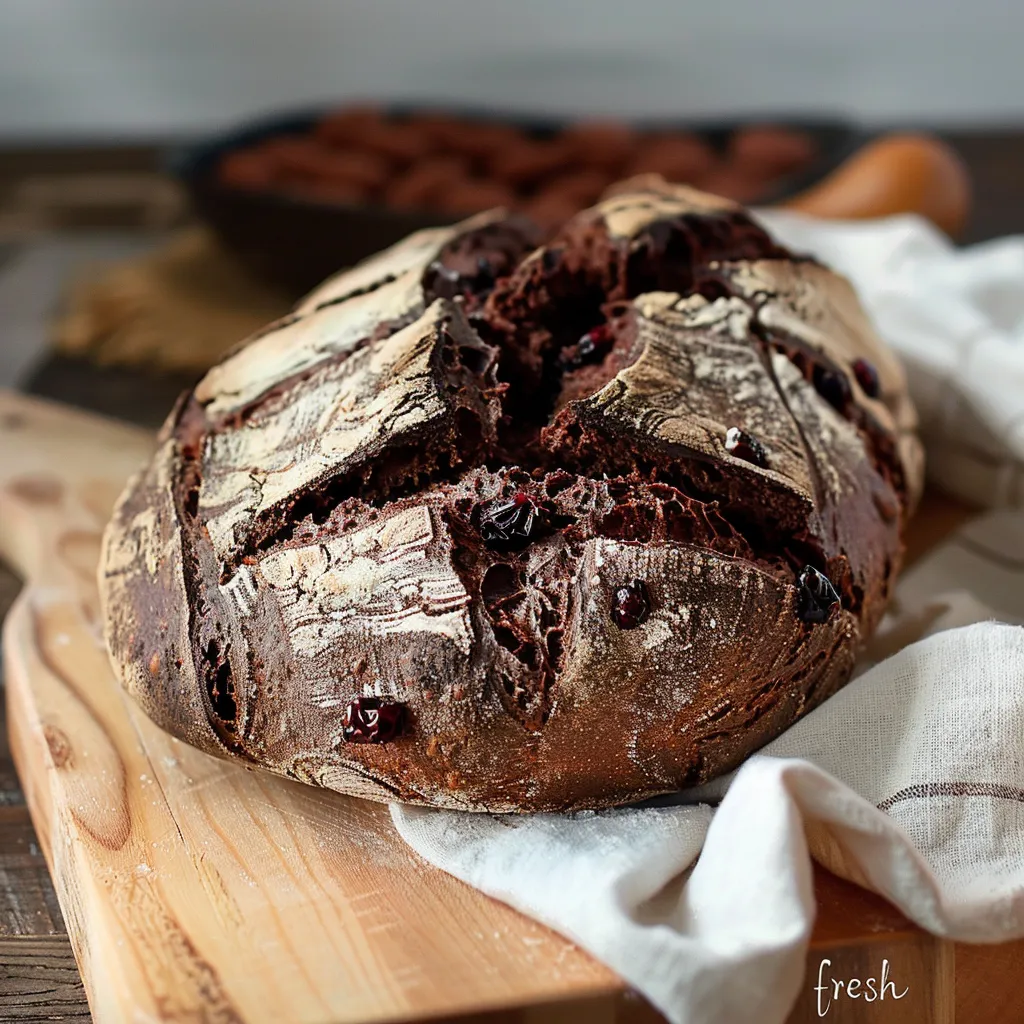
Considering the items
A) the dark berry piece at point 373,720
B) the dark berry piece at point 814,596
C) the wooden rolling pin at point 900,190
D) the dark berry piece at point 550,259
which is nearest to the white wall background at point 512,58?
the wooden rolling pin at point 900,190

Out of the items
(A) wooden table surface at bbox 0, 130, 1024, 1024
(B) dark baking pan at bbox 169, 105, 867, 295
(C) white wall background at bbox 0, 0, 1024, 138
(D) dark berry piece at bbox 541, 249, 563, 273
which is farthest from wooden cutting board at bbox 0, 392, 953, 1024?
(C) white wall background at bbox 0, 0, 1024, 138

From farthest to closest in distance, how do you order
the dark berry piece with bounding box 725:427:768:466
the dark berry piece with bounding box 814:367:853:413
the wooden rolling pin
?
the wooden rolling pin
the dark berry piece with bounding box 814:367:853:413
the dark berry piece with bounding box 725:427:768:466

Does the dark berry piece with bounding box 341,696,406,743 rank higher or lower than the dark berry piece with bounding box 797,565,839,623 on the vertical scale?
lower

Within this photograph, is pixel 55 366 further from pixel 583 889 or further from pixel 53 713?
pixel 583 889

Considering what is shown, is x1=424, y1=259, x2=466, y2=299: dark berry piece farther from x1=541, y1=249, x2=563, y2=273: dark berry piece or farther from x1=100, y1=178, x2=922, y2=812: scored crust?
x1=541, y1=249, x2=563, y2=273: dark berry piece

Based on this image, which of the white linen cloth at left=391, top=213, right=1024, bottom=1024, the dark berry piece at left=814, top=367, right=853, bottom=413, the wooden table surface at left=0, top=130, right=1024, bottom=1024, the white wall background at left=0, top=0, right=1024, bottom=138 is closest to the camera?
the white linen cloth at left=391, top=213, right=1024, bottom=1024

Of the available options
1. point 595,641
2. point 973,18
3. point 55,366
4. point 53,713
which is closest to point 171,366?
point 55,366
